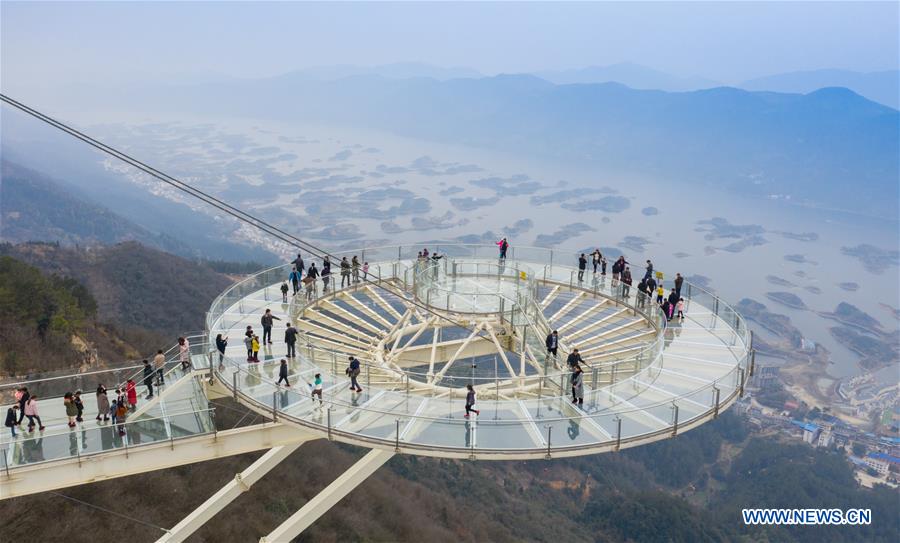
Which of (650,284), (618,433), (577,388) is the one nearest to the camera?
(618,433)

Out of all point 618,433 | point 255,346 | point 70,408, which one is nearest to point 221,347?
point 255,346

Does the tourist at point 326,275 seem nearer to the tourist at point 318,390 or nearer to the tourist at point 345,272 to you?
the tourist at point 345,272

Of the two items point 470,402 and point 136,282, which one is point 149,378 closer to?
point 470,402

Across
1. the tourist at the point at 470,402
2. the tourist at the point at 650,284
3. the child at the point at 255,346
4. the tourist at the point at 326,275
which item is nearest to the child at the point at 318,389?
the child at the point at 255,346

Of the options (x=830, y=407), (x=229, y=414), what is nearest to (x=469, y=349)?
(x=229, y=414)

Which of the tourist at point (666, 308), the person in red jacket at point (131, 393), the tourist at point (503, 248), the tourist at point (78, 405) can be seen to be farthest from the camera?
the tourist at point (503, 248)

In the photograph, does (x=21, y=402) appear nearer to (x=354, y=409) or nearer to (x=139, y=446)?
(x=139, y=446)
